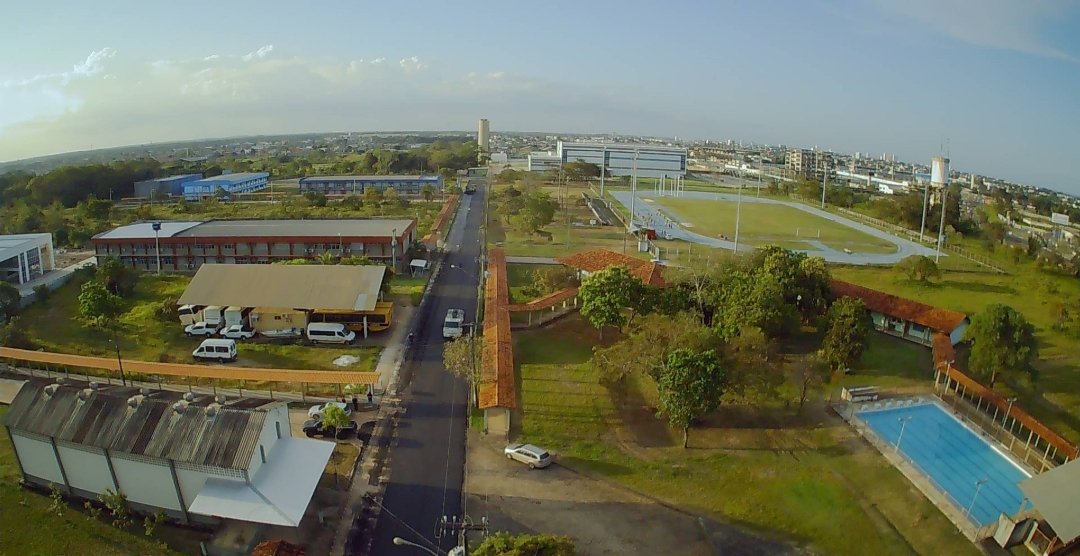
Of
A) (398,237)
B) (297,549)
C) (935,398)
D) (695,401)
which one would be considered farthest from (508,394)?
(398,237)

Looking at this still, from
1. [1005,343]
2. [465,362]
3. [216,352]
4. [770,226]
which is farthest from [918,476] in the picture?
[770,226]

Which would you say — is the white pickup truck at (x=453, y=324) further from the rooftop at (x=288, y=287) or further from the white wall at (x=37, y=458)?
the white wall at (x=37, y=458)

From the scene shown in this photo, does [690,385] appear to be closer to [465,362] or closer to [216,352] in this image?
[465,362]

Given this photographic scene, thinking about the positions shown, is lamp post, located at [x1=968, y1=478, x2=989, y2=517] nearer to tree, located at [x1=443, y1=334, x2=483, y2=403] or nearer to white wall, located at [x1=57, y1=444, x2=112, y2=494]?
tree, located at [x1=443, y1=334, x2=483, y2=403]

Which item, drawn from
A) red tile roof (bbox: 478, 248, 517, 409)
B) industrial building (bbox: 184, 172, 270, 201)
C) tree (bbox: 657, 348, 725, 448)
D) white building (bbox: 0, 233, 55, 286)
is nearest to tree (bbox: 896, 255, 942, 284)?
red tile roof (bbox: 478, 248, 517, 409)

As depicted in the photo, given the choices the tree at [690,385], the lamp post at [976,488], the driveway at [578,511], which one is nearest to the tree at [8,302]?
the driveway at [578,511]

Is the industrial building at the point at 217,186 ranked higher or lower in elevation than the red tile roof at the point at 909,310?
higher
